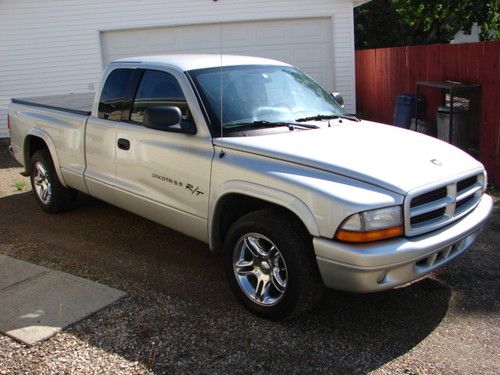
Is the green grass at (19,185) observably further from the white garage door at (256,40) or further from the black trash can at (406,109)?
the black trash can at (406,109)

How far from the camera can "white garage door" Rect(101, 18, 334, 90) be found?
494 inches

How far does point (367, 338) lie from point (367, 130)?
5.52ft

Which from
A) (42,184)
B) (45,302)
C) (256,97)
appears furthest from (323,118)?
(42,184)

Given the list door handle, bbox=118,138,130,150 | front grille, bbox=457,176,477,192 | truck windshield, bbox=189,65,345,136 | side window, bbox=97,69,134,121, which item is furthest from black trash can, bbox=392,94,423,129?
door handle, bbox=118,138,130,150

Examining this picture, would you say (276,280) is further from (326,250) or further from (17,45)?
(17,45)

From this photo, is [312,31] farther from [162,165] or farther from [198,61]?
[162,165]

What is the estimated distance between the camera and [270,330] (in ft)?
12.2

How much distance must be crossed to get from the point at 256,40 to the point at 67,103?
6.94 m

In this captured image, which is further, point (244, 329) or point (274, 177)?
point (244, 329)

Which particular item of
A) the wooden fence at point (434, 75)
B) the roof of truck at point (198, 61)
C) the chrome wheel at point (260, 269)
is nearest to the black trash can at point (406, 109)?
the wooden fence at point (434, 75)

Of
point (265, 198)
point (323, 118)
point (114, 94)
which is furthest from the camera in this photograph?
point (114, 94)

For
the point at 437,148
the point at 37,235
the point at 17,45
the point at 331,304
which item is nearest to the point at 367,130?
the point at 437,148

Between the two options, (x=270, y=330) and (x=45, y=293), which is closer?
(x=270, y=330)

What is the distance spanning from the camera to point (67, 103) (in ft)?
21.3
